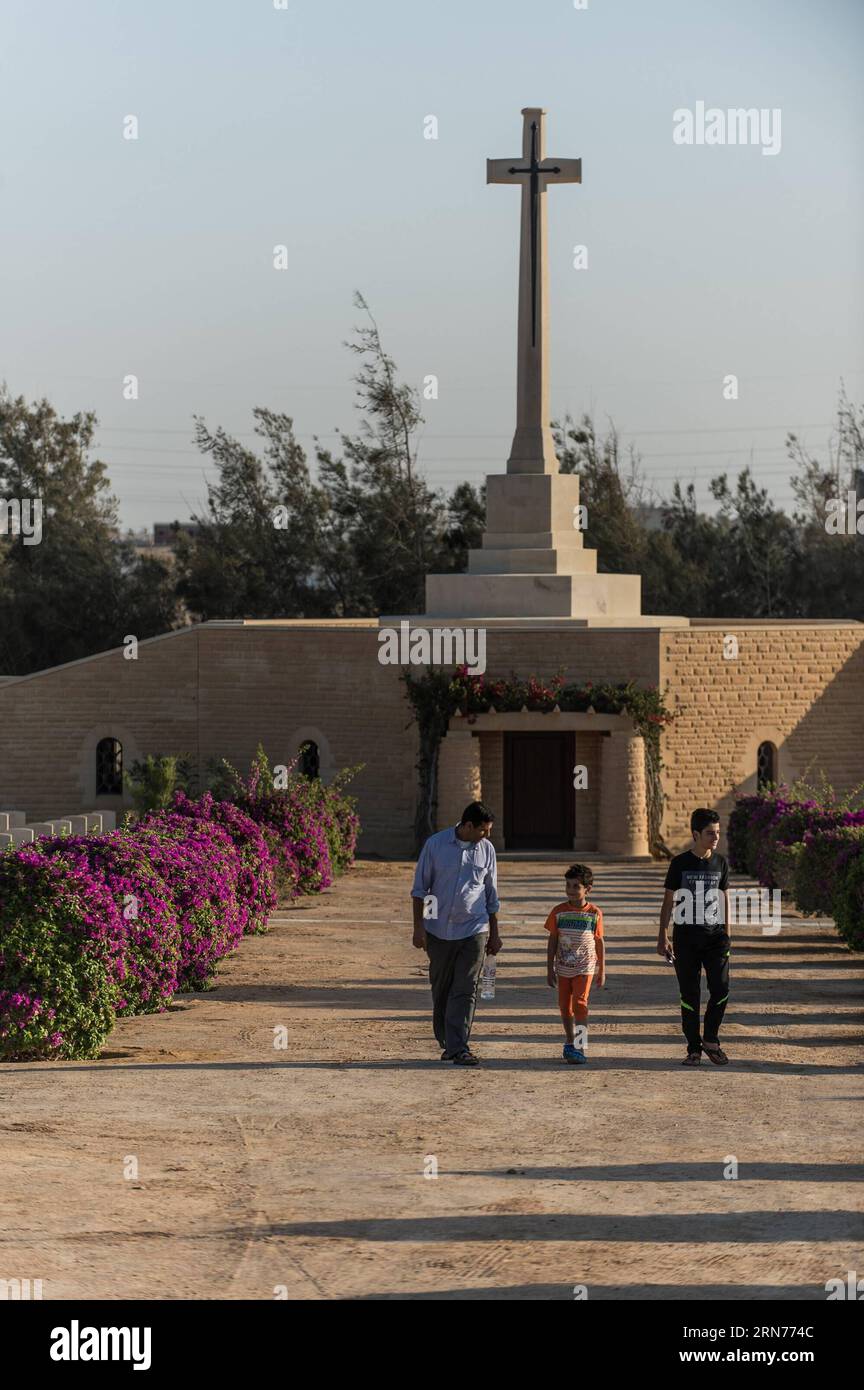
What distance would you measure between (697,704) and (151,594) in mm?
24839

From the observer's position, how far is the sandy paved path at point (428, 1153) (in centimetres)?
846

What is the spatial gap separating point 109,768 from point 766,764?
11323 millimetres

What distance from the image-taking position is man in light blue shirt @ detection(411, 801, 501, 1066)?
12.4m

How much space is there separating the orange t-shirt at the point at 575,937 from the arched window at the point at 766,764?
19.7m

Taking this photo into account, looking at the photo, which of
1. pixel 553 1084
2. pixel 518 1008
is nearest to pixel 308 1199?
pixel 553 1084

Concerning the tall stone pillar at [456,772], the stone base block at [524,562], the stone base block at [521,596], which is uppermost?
the stone base block at [524,562]

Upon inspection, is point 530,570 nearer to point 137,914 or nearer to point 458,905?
point 137,914

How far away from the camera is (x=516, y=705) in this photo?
30453mm

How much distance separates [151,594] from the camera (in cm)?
5312

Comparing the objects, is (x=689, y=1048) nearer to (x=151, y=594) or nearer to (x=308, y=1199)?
(x=308, y=1199)

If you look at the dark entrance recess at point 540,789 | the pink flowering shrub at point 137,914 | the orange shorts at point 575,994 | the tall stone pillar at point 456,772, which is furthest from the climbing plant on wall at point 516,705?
the orange shorts at point 575,994

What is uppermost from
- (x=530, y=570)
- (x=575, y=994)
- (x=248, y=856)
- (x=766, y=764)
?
(x=530, y=570)

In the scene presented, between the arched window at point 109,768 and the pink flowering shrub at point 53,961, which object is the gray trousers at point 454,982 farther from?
the arched window at point 109,768

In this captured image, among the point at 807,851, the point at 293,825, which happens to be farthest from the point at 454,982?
the point at 293,825
